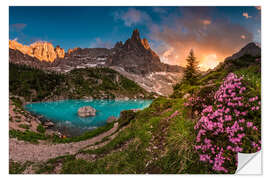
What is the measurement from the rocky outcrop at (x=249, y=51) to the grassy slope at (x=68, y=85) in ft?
214

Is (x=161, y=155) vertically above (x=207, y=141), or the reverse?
(x=207, y=141)

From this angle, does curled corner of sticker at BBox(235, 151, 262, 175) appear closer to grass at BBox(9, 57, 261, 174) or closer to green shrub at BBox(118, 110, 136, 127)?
grass at BBox(9, 57, 261, 174)

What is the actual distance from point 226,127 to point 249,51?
4.51 meters

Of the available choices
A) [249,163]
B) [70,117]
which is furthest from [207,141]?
[70,117]

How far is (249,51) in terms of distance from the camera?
5.38 m

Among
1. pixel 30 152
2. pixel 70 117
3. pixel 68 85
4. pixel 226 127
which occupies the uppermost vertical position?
pixel 68 85

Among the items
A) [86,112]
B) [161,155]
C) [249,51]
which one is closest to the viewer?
[161,155]

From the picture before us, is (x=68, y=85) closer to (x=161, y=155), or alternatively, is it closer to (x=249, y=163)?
(x=161, y=155)

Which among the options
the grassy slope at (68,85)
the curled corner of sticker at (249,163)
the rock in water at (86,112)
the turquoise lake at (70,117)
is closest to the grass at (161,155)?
the curled corner of sticker at (249,163)

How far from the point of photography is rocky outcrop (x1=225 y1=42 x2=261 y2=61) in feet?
14.9

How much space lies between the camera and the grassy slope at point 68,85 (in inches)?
2874

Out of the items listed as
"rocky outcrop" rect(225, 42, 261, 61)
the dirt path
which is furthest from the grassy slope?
"rocky outcrop" rect(225, 42, 261, 61)
